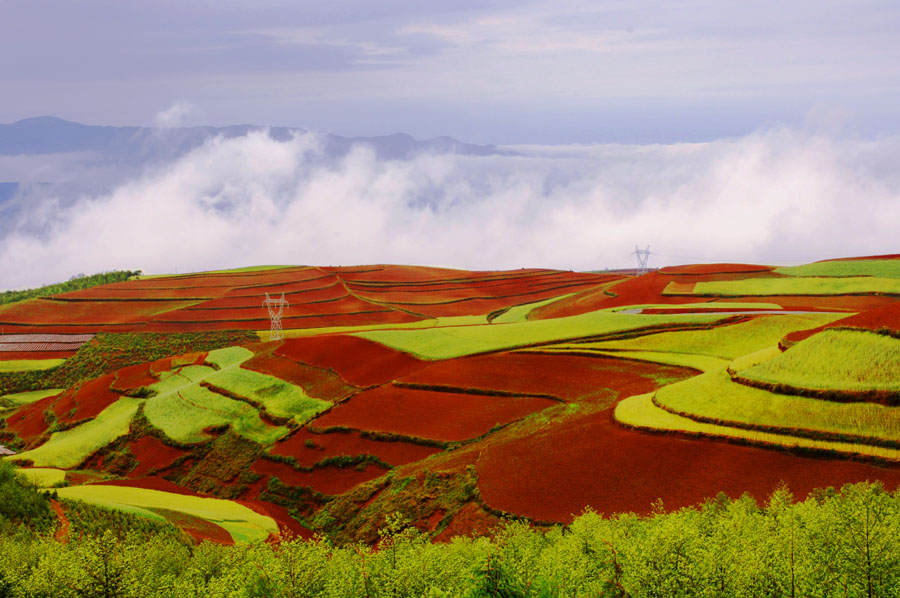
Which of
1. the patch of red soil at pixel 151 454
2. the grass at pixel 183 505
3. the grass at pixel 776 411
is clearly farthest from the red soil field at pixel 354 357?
the grass at pixel 776 411

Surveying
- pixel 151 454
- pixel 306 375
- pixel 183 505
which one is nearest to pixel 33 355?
pixel 151 454

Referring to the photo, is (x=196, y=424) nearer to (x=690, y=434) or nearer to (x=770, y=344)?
(x=690, y=434)

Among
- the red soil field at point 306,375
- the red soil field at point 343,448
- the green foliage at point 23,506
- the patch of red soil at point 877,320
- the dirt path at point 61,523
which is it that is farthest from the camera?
the red soil field at point 306,375

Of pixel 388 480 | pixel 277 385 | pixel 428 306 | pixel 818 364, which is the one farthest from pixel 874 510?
Answer: pixel 428 306

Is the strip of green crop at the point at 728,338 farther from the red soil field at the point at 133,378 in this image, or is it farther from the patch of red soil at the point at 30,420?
the patch of red soil at the point at 30,420

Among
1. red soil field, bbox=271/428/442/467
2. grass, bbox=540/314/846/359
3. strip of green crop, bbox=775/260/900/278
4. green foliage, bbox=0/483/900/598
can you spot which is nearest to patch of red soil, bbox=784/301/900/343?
grass, bbox=540/314/846/359
